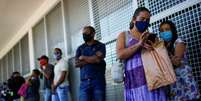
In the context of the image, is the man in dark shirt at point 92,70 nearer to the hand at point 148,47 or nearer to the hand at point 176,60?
the hand at point 176,60

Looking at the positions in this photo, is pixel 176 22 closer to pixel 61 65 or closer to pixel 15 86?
pixel 61 65

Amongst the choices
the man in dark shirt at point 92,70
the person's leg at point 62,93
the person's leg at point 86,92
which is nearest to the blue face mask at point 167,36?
the man in dark shirt at point 92,70

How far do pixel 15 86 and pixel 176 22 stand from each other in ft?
19.8

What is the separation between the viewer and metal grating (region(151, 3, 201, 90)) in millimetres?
3656

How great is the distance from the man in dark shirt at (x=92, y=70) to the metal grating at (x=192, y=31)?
3.59ft

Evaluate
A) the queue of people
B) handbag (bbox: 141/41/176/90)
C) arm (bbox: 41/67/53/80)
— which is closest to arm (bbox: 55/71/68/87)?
arm (bbox: 41/67/53/80)

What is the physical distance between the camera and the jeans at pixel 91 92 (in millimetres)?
4336

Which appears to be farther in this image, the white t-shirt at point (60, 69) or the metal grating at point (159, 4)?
the white t-shirt at point (60, 69)

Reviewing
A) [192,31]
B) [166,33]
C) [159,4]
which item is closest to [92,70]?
[159,4]

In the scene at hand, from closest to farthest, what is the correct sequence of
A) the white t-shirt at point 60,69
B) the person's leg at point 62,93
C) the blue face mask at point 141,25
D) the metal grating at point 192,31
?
the blue face mask at point 141,25, the metal grating at point 192,31, the person's leg at point 62,93, the white t-shirt at point 60,69

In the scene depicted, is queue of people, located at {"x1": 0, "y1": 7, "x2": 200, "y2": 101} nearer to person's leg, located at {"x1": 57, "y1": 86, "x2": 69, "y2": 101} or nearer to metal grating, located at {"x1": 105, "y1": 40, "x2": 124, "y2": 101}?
metal grating, located at {"x1": 105, "y1": 40, "x2": 124, "y2": 101}

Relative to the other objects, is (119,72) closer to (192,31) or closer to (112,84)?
(192,31)

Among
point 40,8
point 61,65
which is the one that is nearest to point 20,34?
point 40,8

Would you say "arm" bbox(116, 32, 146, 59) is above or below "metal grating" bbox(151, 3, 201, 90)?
below
